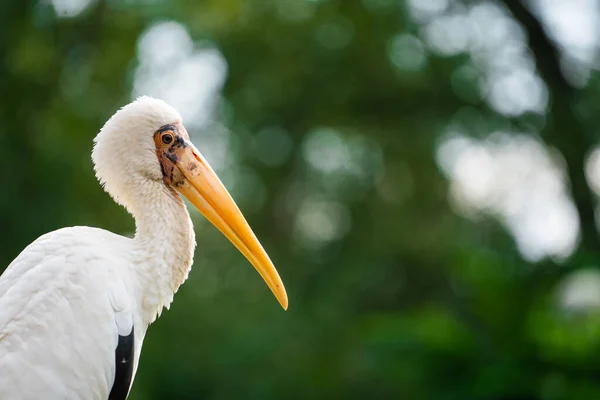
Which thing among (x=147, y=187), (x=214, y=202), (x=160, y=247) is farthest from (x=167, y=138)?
(x=160, y=247)

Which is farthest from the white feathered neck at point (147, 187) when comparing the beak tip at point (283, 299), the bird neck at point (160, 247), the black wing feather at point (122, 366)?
the beak tip at point (283, 299)

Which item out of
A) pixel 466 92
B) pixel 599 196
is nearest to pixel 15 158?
pixel 466 92

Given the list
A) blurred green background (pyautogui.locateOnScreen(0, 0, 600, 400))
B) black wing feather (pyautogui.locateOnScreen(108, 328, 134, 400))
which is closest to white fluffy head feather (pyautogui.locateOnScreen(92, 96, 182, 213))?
black wing feather (pyautogui.locateOnScreen(108, 328, 134, 400))

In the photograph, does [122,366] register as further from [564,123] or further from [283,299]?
[564,123]

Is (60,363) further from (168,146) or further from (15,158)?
(15,158)

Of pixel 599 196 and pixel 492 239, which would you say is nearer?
pixel 599 196

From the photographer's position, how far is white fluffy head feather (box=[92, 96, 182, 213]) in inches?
162

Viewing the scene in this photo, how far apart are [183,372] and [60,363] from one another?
35.8 feet

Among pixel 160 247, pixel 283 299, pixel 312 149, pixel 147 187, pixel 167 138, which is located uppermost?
pixel 167 138

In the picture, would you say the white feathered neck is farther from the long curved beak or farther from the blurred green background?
the blurred green background

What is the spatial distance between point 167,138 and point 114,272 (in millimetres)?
681

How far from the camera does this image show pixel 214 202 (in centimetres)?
424

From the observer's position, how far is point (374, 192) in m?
16.5

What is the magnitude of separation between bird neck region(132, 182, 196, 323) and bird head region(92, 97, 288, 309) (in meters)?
0.06
